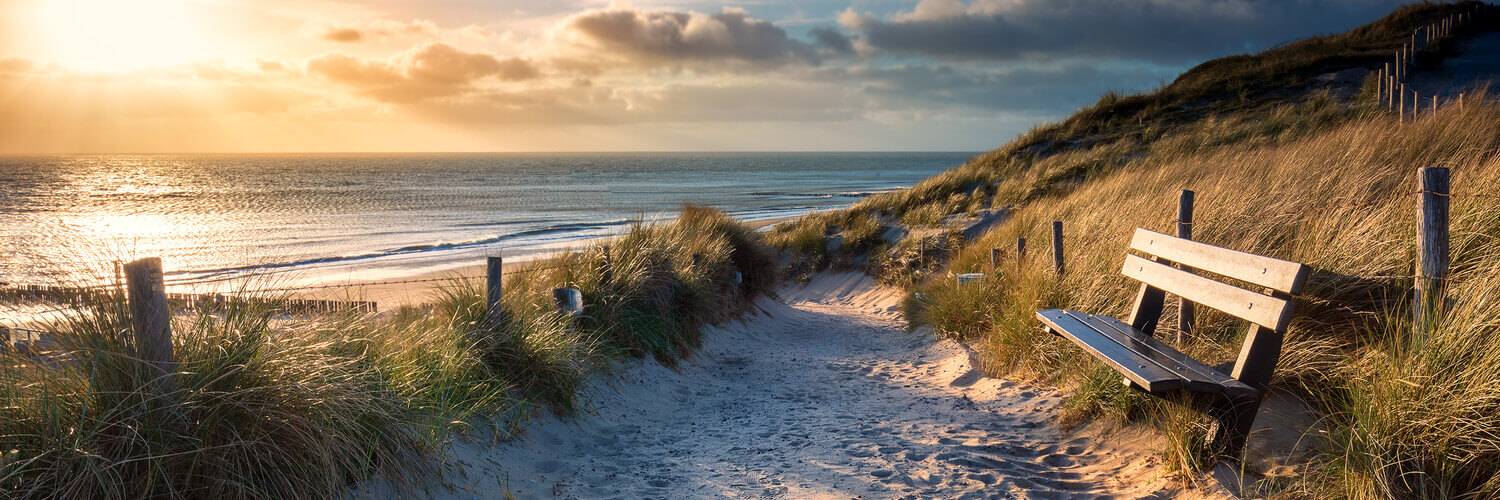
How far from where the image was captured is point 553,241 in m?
26.5

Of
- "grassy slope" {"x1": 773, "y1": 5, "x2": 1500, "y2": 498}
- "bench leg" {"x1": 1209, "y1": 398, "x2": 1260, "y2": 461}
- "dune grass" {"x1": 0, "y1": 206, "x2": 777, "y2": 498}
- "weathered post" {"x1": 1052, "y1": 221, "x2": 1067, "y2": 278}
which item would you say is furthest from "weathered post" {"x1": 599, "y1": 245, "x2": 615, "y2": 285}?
"bench leg" {"x1": 1209, "y1": 398, "x2": 1260, "y2": 461}

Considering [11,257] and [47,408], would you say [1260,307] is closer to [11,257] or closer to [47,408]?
[47,408]

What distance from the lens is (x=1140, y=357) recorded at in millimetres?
4152

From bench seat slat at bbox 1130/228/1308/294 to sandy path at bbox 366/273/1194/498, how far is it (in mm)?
1134

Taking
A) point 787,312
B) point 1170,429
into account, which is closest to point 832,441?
point 1170,429

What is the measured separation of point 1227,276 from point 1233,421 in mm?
1012

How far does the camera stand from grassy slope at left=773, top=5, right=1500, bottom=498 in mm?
3010

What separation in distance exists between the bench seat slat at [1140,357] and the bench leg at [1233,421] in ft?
0.43

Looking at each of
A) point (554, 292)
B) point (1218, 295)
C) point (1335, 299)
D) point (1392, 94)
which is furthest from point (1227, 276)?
point (1392, 94)

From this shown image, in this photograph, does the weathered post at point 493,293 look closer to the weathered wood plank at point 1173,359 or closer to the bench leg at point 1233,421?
the weathered wood plank at point 1173,359

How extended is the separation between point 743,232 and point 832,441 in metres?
7.62

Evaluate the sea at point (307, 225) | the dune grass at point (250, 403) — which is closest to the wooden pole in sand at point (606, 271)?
the sea at point (307, 225)

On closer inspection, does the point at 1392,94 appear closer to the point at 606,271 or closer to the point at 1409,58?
the point at 1409,58

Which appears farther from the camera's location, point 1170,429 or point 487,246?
point 487,246
